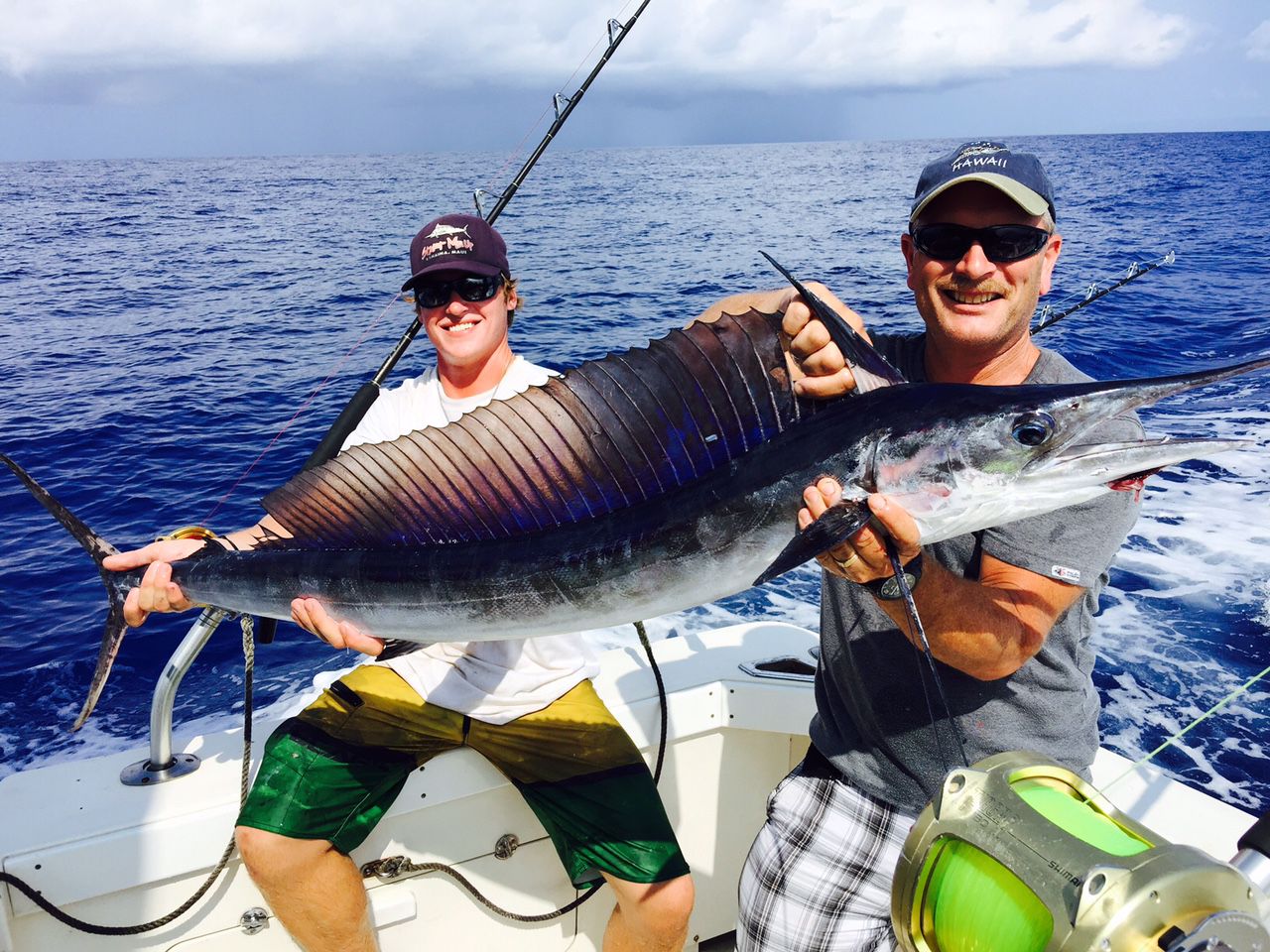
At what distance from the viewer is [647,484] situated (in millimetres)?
1757

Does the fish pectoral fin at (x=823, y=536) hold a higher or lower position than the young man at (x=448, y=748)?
higher

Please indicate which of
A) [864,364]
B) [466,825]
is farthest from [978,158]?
[466,825]

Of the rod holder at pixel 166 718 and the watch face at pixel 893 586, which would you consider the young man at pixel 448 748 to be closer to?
the rod holder at pixel 166 718

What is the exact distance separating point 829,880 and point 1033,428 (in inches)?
42.0

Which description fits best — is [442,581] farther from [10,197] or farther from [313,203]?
[10,197]

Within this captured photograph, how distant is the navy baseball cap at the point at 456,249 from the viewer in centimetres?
236

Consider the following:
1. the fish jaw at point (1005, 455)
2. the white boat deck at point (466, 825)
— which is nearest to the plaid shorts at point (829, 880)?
the white boat deck at point (466, 825)

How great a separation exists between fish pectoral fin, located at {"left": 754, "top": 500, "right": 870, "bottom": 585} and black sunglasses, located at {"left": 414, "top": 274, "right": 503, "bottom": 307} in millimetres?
1294

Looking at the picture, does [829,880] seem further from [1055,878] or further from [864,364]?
[864,364]

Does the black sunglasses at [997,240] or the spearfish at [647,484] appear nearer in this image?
the spearfish at [647,484]

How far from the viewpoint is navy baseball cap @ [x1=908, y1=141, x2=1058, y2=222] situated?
1692 millimetres

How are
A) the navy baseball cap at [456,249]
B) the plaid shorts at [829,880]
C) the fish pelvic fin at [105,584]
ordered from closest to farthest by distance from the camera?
1. the plaid shorts at [829,880]
2. the fish pelvic fin at [105,584]
3. the navy baseball cap at [456,249]

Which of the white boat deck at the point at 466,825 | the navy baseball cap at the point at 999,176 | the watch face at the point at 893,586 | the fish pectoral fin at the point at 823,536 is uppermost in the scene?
the navy baseball cap at the point at 999,176

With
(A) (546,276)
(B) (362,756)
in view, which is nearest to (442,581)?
(B) (362,756)
